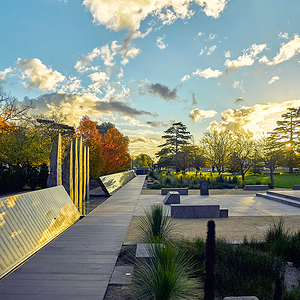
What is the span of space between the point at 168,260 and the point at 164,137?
53958 mm

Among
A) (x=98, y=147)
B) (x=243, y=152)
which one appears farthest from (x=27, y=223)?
(x=243, y=152)

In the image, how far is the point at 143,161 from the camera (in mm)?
104688

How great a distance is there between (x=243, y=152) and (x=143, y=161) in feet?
A: 258

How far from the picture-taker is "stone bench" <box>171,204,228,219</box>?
28.1 ft

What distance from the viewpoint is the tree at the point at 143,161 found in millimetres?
101506

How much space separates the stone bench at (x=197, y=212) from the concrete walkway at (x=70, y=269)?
2748mm

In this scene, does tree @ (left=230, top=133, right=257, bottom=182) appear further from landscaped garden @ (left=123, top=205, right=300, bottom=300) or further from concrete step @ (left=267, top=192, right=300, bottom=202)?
landscaped garden @ (left=123, top=205, right=300, bottom=300)

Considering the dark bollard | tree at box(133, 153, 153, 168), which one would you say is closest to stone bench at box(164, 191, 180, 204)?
the dark bollard

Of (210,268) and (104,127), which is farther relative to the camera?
(104,127)

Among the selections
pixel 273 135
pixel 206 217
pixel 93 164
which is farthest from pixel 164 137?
pixel 206 217

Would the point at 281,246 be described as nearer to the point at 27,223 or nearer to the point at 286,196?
the point at 27,223

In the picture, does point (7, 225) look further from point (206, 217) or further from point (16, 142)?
point (16, 142)

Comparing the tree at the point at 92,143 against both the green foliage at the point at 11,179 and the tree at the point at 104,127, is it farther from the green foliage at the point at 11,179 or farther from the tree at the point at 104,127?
the tree at the point at 104,127

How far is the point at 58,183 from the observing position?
29.4 ft
